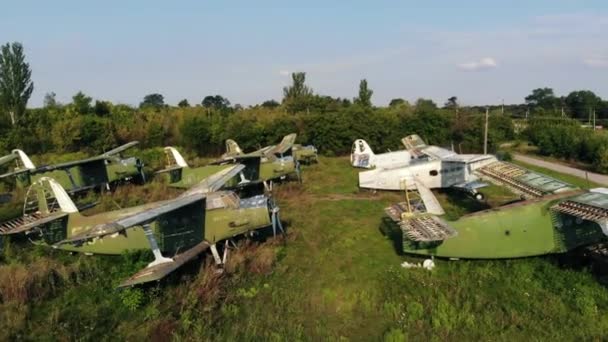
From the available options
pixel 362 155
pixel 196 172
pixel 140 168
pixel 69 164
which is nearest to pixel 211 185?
pixel 196 172

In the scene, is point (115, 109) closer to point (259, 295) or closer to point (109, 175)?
point (109, 175)

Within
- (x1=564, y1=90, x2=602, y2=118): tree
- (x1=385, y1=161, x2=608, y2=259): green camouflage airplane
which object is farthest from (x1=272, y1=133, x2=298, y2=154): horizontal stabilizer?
(x1=564, y1=90, x2=602, y2=118): tree

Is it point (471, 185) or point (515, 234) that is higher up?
point (471, 185)

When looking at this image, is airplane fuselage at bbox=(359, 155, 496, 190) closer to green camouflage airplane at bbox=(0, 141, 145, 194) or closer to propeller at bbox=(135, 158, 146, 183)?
propeller at bbox=(135, 158, 146, 183)

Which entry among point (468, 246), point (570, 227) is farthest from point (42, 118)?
point (570, 227)

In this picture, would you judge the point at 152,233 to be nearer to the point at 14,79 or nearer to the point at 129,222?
the point at 129,222
